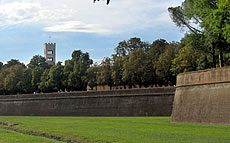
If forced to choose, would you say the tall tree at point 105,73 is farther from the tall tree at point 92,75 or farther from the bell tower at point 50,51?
the bell tower at point 50,51

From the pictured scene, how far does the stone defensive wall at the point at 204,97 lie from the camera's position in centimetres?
2669

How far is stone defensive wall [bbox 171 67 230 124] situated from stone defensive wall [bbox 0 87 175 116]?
367 inches

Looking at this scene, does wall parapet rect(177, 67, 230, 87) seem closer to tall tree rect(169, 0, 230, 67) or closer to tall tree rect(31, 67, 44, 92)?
tall tree rect(169, 0, 230, 67)

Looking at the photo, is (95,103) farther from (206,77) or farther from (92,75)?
(92,75)

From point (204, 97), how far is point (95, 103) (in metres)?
22.2

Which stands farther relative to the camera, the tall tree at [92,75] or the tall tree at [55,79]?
the tall tree at [55,79]

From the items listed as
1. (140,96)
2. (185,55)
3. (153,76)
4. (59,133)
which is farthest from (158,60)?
(59,133)

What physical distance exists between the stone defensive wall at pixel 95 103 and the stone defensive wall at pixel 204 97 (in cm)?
932

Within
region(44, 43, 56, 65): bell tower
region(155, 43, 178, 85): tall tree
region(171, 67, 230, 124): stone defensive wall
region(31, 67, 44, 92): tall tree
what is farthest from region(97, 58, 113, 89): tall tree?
region(44, 43, 56, 65): bell tower

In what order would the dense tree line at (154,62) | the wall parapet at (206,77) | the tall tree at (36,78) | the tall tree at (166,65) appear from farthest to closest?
the tall tree at (36,78)
the tall tree at (166,65)
the dense tree line at (154,62)
the wall parapet at (206,77)

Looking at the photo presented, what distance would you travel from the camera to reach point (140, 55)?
211ft

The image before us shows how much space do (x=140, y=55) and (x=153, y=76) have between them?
4167 millimetres

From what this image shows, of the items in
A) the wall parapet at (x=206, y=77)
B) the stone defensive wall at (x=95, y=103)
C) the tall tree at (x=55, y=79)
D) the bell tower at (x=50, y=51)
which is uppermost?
the bell tower at (x=50, y=51)

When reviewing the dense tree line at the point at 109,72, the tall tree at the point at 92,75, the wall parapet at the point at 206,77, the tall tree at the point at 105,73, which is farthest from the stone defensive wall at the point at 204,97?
the tall tree at the point at 92,75
